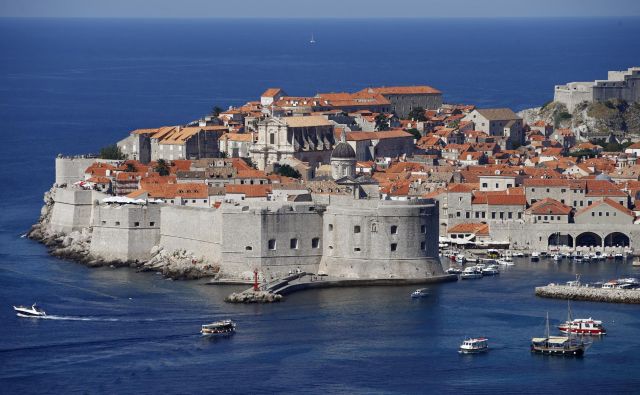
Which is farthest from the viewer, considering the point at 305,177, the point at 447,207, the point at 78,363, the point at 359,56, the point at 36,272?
the point at 359,56

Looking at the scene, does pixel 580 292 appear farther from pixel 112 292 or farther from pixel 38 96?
pixel 38 96

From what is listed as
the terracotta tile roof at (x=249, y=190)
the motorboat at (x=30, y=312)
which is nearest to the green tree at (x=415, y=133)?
the terracotta tile roof at (x=249, y=190)

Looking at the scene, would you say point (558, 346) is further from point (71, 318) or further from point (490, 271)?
point (71, 318)

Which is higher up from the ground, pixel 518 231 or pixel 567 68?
pixel 567 68

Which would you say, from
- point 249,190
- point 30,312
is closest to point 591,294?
point 249,190

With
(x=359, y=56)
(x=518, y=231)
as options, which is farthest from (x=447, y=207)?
(x=359, y=56)

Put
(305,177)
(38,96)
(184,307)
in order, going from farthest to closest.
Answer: (38,96) → (305,177) → (184,307)

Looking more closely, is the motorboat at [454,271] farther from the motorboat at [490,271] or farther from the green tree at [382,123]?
the green tree at [382,123]
